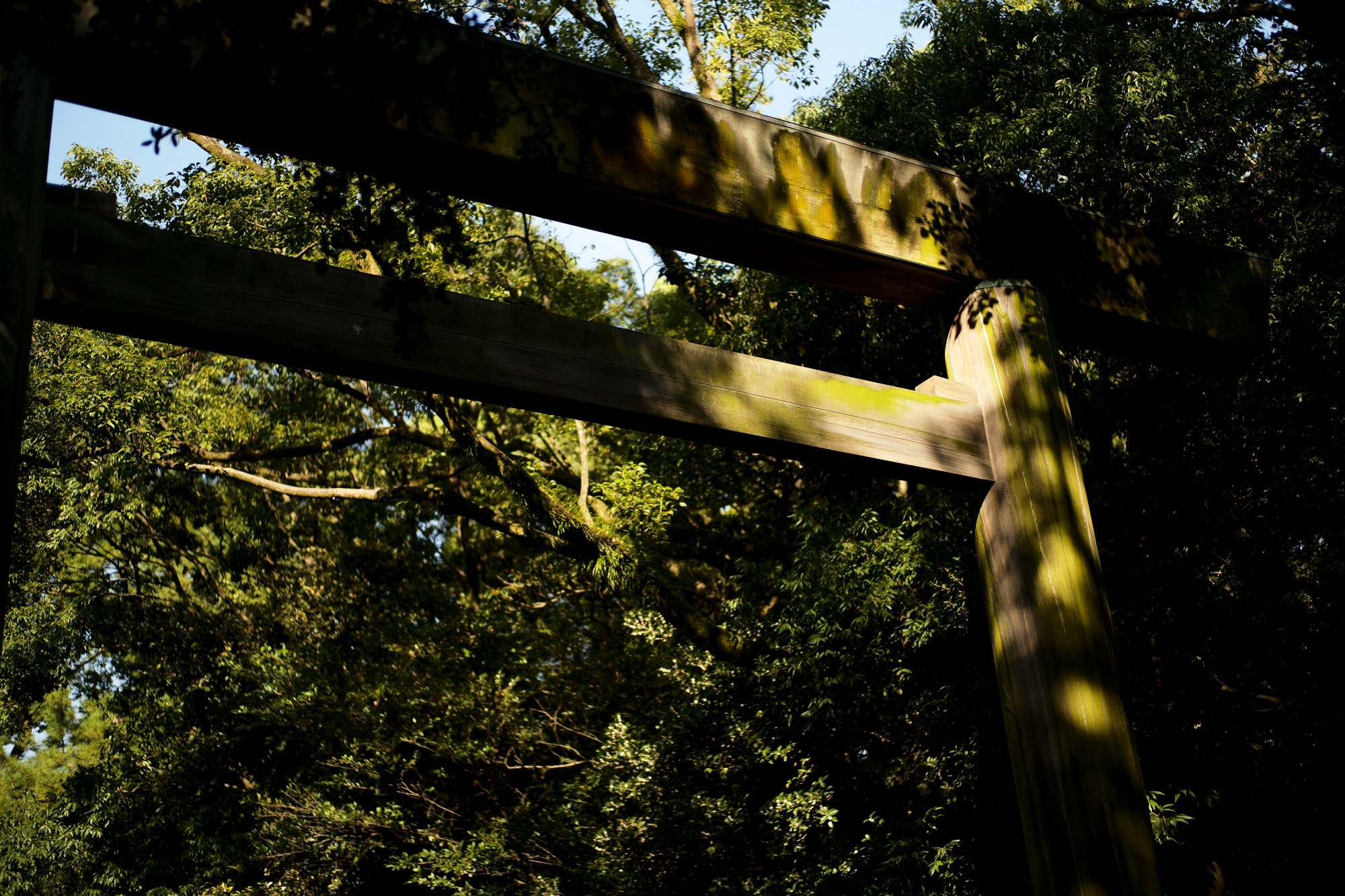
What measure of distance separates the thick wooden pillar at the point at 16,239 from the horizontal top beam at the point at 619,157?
139mm

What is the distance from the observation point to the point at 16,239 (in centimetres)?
159

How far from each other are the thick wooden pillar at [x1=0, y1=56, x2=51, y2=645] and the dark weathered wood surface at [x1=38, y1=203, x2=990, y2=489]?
129 mm

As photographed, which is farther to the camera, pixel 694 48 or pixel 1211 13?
pixel 694 48

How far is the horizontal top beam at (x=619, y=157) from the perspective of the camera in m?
1.87

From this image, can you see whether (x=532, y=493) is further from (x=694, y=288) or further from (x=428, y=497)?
(x=694, y=288)

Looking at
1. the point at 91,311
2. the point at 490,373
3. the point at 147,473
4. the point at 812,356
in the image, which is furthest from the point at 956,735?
the point at 147,473

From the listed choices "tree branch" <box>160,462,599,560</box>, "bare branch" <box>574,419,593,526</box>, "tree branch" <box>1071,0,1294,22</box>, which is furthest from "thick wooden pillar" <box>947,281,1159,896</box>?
"tree branch" <box>160,462,599,560</box>

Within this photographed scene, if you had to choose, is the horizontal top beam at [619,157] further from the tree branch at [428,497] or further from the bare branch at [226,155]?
the bare branch at [226,155]

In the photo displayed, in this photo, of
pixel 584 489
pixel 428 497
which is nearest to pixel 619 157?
pixel 584 489

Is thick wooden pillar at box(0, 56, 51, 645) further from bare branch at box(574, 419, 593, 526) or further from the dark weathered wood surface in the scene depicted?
bare branch at box(574, 419, 593, 526)

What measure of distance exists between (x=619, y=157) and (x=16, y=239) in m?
1.11

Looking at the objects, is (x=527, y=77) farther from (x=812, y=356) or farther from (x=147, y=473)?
(x=147, y=473)

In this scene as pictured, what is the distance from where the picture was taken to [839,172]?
7.78 ft

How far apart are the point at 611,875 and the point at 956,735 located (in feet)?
11.0
